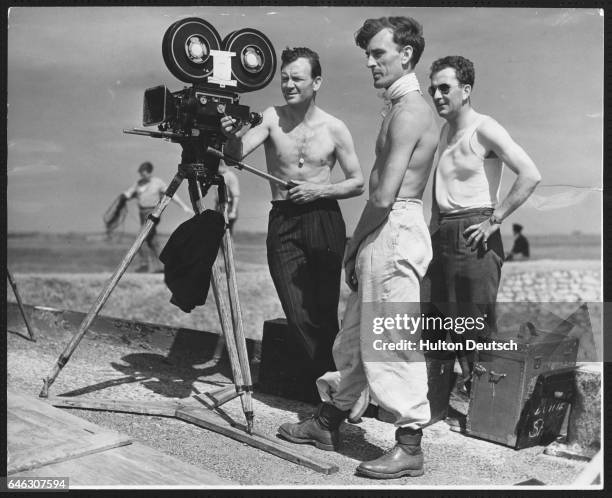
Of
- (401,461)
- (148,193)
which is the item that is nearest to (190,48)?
(401,461)

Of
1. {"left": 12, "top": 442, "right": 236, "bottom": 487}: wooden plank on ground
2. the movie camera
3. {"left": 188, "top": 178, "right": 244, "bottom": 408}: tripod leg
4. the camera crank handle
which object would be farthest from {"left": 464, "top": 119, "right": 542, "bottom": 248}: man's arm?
{"left": 12, "top": 442, "right": 236, "bottom": 487}: wooden plank on ground

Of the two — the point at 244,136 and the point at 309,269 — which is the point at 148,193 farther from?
the point at 309,269

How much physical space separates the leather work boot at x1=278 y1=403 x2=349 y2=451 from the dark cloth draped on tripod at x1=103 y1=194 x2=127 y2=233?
6.81 meters

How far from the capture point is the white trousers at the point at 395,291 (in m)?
3.86

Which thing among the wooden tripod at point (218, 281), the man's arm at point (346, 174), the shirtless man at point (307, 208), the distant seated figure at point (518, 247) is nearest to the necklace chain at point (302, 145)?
the shirtless man at point (307, 208)

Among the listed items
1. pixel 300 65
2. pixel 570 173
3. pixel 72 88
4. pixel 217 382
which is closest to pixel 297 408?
pixel 217 382

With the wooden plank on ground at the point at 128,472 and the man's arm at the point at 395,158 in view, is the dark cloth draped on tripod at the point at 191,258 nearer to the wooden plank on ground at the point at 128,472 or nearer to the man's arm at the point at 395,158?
the wooden plank on ground at the point at 128,472

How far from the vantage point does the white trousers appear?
152 inches

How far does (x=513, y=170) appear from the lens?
4613 mm

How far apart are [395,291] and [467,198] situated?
1098 mm

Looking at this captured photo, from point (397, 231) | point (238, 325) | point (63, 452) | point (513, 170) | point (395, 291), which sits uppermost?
point (513, 170)

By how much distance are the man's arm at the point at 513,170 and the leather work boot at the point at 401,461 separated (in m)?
1.28

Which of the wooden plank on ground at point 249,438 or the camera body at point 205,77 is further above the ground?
the camera body at point 205,77

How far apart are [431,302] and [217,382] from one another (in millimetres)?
1721
